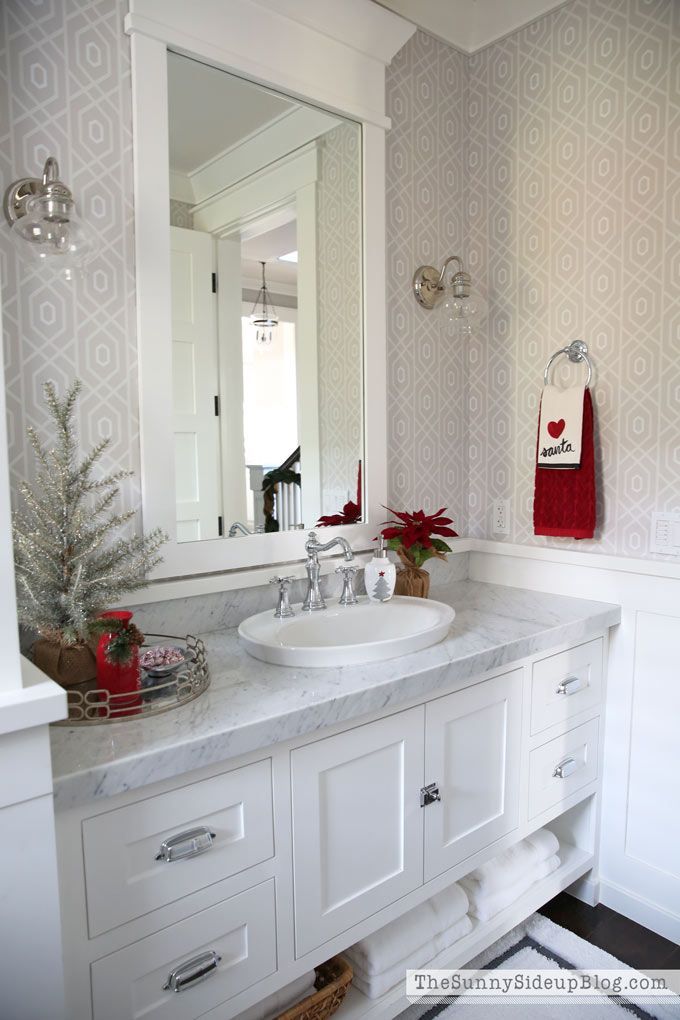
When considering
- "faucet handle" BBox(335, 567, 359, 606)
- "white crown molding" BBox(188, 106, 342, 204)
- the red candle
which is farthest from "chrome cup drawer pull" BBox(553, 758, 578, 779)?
"white crown molding" BBox(188, 106, 342, 204)

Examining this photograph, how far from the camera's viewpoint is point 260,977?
3.99ft

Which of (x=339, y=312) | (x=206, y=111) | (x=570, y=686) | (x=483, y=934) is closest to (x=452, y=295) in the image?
(x=339, y=312)

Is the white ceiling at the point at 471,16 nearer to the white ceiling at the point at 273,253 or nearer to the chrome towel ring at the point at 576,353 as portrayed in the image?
the white ceiling at the point at 273,253

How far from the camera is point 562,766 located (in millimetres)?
1873

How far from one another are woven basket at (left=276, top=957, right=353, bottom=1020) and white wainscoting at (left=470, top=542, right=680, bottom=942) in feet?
3.03

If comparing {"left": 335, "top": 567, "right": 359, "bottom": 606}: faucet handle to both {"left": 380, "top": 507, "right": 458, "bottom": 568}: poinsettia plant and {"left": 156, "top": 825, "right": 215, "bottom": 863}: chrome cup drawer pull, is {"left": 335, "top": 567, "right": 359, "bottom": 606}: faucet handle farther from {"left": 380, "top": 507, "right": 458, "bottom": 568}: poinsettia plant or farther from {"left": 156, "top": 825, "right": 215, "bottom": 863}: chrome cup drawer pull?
{"left": 156, "top": 825, "right": 215, "bottom": 863}: chrome cup drawer pull

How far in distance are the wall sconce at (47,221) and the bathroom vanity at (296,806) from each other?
2.78ft

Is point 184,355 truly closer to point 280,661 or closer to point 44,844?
point 280,661

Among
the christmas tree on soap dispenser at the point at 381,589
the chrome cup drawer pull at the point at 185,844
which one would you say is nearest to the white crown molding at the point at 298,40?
the christmas tree on soap dispenser at the point at 381,589

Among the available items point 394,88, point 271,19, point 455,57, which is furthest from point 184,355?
point 455,57

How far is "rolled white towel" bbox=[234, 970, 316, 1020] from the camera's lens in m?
1.31

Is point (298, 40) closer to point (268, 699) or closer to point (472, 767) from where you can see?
point (268, 699)

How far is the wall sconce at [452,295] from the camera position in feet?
6.81

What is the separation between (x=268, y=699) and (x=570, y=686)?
3.20 ft
